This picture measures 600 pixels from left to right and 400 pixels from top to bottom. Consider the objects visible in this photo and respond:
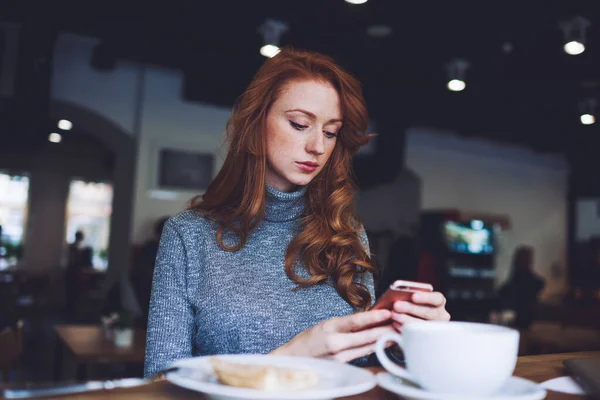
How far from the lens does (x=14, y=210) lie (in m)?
12.6

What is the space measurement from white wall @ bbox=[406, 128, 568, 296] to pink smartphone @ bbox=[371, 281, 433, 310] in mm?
8689

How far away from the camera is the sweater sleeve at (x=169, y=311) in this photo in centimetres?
123

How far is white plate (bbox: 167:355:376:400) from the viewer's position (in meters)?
0.57

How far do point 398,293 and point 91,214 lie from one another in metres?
13.8

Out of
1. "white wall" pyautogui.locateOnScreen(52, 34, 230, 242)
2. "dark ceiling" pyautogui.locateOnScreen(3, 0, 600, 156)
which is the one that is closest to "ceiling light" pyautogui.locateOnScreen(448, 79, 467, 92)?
"dark ceiling" pyautogui.locateOnScreen(3, 0, 600, 156)

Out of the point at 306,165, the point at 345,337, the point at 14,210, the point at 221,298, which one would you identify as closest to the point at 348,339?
the point at 345,337

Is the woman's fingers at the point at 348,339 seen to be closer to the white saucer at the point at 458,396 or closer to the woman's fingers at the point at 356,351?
the woman's fingers at the point at 356,351

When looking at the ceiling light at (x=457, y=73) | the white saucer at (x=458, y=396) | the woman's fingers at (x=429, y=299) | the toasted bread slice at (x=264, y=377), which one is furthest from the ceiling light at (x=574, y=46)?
the toasted bread slice at (x=264, y=377)

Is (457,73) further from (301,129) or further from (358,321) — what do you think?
(358,321)

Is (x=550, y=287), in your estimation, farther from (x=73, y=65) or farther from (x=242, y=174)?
(x=242, y=174)

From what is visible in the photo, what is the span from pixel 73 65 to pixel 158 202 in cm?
186

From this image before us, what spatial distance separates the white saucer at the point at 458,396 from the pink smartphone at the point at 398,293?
22 cm

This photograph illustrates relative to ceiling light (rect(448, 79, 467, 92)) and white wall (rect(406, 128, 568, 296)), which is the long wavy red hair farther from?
white wall (rect(406, 128, 568, 296))

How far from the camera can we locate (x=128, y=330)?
10.4 ft
